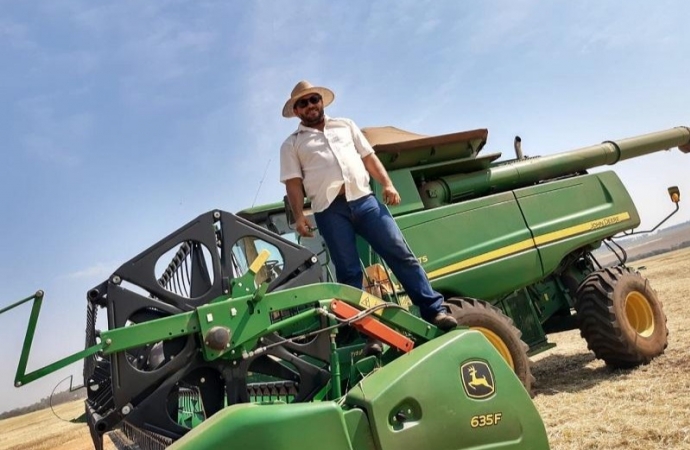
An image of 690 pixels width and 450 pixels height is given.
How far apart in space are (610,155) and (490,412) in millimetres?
6173

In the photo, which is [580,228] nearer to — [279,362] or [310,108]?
[310,108]

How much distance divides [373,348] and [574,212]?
14.9ft

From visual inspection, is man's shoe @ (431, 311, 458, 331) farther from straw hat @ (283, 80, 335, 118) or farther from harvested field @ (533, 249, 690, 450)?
straw hat @ (283, 80, 335, 118)

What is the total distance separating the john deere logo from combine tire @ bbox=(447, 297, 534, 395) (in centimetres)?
192

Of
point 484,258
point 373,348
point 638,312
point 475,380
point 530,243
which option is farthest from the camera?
point 638,312

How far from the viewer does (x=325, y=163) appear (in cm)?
382

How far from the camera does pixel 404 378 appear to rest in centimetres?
294

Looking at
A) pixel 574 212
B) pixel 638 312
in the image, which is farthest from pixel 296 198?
pixel 638 312

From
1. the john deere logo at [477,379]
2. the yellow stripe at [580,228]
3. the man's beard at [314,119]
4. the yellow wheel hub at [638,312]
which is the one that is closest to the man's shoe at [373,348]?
the john deere logo at [477,379]

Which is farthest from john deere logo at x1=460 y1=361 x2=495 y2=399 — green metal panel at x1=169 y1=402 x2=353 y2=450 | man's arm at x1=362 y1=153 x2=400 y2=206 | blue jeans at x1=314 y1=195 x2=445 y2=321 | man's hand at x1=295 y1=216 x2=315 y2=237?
man's hand at x1=295 y1=216 x2=315 y2=237

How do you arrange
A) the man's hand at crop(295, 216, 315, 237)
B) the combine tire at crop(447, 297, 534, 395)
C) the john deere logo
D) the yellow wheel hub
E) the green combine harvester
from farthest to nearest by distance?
the yellow wheel hub, the combine tire at crop(447, 297, 534, 395), the man's hand at crop(295, 216, 315, 237), the john deere logo, the green combine harvester

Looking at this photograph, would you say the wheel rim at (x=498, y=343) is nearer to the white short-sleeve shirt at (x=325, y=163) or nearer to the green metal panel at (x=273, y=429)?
the white short-sleeve shirt at (x=325, y=163)

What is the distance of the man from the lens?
12.4 feet

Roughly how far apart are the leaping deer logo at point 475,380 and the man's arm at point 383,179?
1.22 metres
